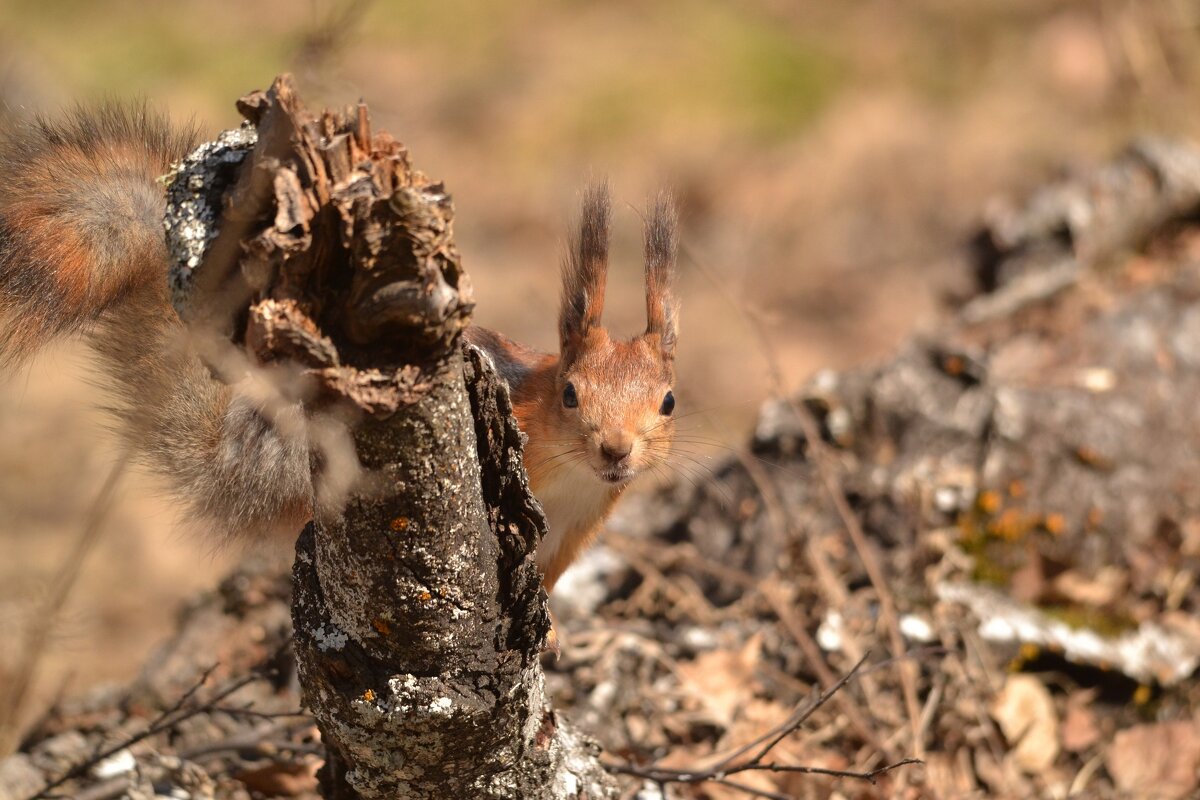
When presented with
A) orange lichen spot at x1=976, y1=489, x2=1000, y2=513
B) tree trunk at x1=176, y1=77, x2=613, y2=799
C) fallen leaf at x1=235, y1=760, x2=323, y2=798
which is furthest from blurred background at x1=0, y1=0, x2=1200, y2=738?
tree trunk at x1=176, y1=77, x2=613, y2=799

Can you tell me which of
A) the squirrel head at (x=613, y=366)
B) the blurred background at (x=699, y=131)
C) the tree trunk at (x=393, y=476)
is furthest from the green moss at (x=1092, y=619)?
the tree trunk at (x=393, y=476)

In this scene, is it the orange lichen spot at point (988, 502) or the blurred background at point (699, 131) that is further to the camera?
the blurred background at point (699, 131)

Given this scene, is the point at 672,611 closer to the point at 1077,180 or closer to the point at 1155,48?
the point at 1077,180

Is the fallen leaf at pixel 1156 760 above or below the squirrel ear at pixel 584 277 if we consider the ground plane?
below

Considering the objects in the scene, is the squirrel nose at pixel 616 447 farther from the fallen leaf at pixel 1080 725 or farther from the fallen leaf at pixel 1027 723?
the fallen leaf at pixel 1080 725

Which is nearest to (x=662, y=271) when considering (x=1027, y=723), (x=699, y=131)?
(x=1027, y=723)

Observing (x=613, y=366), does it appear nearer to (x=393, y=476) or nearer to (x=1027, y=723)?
(x=393, y=476)

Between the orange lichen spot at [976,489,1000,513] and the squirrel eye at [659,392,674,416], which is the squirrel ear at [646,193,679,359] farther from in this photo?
the orange lichen spot at [976,489,1000,513]
